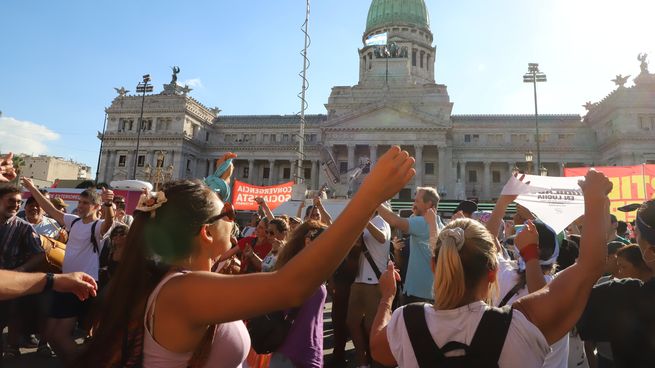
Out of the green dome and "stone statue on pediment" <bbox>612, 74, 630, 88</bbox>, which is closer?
"stone statue on pediment" <bbox>612, 74, 630, 88</bbox>

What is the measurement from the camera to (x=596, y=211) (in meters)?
2.22

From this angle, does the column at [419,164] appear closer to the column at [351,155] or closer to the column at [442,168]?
the column at [442,168]

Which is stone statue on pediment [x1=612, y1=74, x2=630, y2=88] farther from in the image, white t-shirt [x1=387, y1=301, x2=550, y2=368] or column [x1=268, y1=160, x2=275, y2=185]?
white t-shirt [x1=387, y1=301, x2=550, y2=368]

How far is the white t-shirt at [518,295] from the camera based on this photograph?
2973 mm

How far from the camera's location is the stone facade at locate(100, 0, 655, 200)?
4494cm

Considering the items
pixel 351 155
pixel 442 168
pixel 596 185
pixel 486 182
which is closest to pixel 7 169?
pixel 596 185

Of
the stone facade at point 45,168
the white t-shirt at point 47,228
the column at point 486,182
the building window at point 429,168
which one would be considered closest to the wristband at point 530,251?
the white t-shirt at point 47,228

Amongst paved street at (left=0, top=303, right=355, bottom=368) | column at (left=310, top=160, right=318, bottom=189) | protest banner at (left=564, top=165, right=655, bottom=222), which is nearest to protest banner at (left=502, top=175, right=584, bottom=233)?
paved street at (left=0, top=303, right=355, bottom=368)

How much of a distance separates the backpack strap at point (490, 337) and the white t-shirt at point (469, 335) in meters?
0.02

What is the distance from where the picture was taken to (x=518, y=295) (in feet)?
11.1

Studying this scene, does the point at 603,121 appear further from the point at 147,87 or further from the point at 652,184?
the point at 147,87

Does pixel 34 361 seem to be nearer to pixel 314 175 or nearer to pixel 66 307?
pixel 66 307

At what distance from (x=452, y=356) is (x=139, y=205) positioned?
1809 mm

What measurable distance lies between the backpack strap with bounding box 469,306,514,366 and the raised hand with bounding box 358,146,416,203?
955 millimetres
